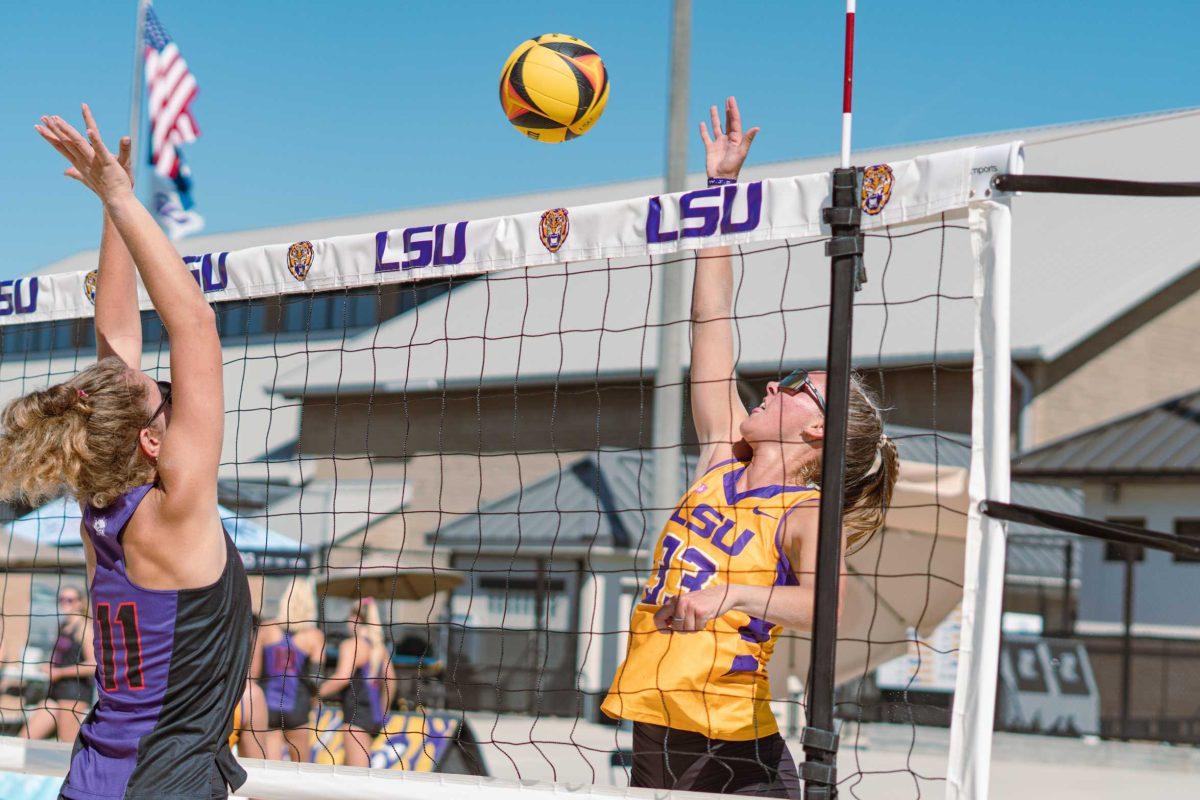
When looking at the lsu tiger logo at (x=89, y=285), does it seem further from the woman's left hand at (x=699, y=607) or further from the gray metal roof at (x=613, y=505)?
the gray metal roof at (x=613, y=505)

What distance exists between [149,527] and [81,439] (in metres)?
0.21

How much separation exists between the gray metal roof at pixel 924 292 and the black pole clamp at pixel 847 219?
11.2 metres

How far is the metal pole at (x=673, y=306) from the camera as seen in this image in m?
7.70

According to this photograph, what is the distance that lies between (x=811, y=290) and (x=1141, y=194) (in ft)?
47.9

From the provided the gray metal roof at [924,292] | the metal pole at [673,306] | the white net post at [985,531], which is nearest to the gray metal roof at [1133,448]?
the gray metal roof at [924,292]

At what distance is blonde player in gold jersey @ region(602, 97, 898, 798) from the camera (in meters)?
2.88

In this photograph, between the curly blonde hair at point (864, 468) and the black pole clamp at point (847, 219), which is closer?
the black pole clamp at point (847, 219)

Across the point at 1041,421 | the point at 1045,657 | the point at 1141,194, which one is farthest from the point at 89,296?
the point at 1041,421

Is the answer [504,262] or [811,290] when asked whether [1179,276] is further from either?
[504,262]

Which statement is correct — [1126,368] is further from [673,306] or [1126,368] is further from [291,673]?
[291,673]

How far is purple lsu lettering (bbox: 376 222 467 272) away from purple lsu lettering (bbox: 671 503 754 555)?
1.03 meters

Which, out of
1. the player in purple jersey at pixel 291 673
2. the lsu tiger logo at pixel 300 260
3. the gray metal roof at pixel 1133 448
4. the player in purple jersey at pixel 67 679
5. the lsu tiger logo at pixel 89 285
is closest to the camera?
the lsu tiger logo at pixel 300 260

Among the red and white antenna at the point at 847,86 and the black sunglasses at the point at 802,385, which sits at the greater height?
the red and white antenna at the point at 847,86

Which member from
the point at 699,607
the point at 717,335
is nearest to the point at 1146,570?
the point at 717,335
